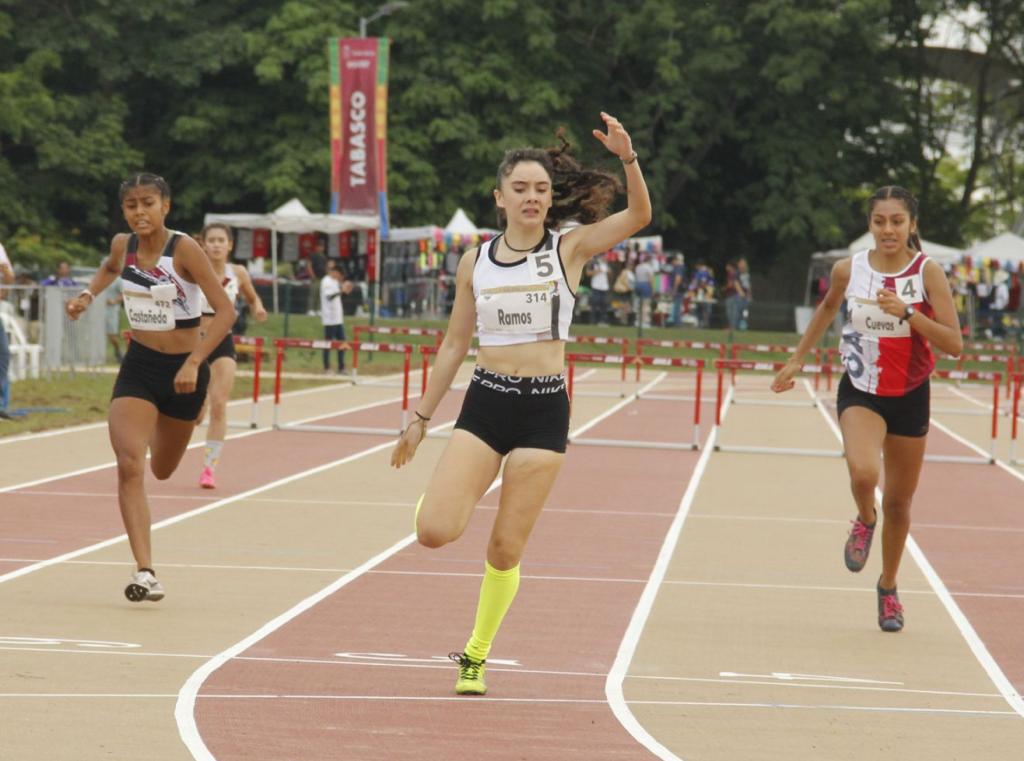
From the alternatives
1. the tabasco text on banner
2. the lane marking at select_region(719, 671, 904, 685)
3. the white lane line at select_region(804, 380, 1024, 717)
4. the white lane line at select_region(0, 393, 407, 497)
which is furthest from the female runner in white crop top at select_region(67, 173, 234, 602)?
the tabasco text on banner

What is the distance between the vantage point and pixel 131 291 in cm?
909

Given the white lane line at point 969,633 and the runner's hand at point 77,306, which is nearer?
the white lane line at point 969,633

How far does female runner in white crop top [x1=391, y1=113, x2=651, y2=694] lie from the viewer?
6.95m

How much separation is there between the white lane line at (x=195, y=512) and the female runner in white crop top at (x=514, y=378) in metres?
3.36

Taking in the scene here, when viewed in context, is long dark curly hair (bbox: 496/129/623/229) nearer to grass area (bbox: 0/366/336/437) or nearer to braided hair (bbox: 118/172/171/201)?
braided hair (bbox: 118/172/171/201)

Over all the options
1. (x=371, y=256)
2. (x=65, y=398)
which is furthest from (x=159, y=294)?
(x=371, y=256)

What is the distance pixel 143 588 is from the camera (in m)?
8.70

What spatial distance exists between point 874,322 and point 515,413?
2.47m

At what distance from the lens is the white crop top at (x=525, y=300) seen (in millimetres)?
7016

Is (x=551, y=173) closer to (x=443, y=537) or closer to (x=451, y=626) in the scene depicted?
(x=443, y=537)

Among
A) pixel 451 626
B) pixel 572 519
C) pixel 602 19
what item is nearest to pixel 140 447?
pixel 451 626

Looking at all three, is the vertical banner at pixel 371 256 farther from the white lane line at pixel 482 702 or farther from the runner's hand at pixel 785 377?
the white lane line at pixel 482 702

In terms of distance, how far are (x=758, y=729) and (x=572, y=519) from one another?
6.59 meters

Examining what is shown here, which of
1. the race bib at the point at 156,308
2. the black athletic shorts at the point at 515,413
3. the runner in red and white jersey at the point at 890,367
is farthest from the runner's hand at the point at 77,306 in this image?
the runner in red and white jersey at the point at 890,367
